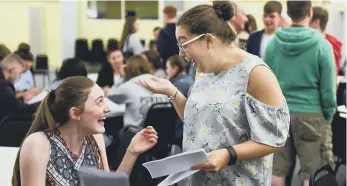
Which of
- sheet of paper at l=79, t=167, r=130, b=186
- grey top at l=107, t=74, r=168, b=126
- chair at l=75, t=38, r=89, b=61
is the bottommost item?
chair at l=75, t=38, r=89, b=61

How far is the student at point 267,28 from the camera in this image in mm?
4547

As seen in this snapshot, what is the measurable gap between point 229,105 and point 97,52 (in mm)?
11912

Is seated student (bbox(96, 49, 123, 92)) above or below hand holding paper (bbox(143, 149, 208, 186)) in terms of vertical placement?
below

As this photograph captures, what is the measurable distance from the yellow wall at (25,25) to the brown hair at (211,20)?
1233 centimetres

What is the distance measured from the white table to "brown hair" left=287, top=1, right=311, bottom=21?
6.24 feet

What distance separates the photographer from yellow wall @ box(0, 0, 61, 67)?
45.0 feet

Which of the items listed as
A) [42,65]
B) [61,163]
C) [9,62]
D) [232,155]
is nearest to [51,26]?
[42,65]

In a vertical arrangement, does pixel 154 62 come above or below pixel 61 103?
below

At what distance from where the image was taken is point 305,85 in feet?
11.6

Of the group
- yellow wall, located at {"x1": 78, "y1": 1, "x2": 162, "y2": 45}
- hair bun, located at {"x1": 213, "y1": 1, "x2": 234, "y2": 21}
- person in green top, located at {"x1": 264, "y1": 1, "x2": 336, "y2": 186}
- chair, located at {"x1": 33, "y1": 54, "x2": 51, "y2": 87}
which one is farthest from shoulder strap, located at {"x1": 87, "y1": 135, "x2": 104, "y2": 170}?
yellow wall, located at {"x1": 78, "y1": 1, "x2": 162, "y2": 45}

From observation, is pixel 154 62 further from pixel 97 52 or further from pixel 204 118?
pixel 97 52

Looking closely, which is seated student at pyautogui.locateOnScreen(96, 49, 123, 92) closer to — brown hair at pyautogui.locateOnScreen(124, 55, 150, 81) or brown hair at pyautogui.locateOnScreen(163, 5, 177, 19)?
brown hair at pyautogui.locateOnScreen(163, 5, 177, 19)

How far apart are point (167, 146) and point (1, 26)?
10.2 m

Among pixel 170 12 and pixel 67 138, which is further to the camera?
pixel 170 12
